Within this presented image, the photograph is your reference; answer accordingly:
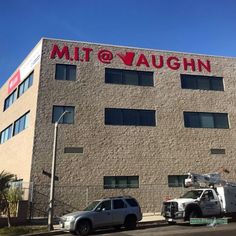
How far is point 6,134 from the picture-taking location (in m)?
34.3

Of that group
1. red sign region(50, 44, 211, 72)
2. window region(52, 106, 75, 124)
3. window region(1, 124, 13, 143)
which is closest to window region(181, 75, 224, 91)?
red sign region(50, 44, 211, 72)

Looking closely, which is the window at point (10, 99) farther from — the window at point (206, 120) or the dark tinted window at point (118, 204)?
the dark tinted window at point (118, 204)

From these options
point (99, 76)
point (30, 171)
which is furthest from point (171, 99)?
point (30, 171)

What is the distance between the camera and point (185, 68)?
1232 inches

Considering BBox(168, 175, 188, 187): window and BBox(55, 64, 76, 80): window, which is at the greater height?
BBox(55, 64, 76, 80): window

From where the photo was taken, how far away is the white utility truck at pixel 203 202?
18609mm

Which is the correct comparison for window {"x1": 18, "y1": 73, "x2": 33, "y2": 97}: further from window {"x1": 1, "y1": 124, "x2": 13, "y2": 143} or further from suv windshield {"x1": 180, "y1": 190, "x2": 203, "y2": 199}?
suv windshield {"x1": 180, "y1": 190, "x2": 203, "y2": 199}

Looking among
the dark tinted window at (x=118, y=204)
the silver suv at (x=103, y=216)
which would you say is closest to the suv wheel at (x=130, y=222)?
the silver suv at (x=103, y=216)

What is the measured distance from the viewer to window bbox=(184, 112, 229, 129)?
29.8m

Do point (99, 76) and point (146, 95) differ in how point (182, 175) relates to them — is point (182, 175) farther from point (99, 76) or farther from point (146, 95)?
point (99, 76)

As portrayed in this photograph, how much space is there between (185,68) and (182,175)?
1042cm

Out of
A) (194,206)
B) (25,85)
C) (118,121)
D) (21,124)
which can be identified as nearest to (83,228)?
(194,206)

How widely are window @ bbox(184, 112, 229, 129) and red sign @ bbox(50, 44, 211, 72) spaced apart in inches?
181

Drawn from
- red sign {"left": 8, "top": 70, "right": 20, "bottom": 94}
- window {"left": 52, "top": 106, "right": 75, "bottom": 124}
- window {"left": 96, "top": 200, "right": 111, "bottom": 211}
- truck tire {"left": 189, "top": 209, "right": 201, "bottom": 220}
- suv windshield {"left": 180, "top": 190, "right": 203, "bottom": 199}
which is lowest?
truck tire {"left": 189, "top": 209, "right": 201, "bottom": 220}
